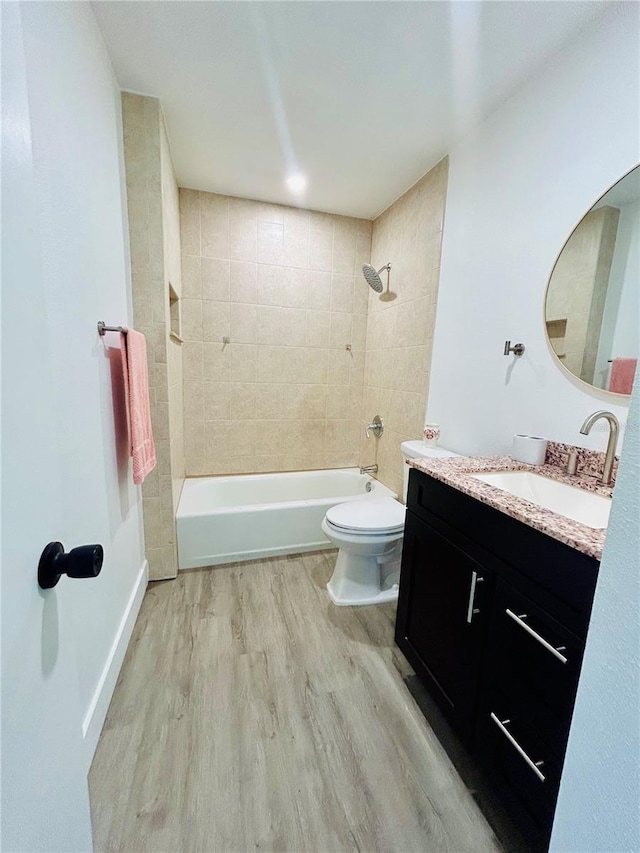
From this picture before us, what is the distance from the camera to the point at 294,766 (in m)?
1.09

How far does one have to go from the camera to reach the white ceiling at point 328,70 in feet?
3.83

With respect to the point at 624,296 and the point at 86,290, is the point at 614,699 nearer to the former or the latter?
the point at 624,296

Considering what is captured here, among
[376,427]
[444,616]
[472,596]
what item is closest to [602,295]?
[472,596]

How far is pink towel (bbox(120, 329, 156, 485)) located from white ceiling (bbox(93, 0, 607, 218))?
1110 mm

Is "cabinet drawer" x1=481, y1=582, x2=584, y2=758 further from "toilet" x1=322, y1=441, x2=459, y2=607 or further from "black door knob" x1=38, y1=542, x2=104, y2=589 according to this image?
"black door knob" x1=38, y1=542, x2=104, y2=589

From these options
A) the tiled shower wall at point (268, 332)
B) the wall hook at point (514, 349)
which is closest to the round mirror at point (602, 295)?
the wall hook at point (514, 349)

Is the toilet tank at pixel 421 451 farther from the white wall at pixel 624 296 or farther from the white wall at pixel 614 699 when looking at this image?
the white wall at pixel 614 699

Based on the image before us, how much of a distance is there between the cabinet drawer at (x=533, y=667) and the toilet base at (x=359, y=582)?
0.89m

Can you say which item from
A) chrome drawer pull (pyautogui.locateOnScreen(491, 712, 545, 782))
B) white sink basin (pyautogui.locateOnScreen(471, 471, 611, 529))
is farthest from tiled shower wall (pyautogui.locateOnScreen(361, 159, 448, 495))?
chrome drawer pull (pyautogui.locateOnScreen(491, 712, 545, 782))

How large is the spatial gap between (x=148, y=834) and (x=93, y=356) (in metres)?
1.39

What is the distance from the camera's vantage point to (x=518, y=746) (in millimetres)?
892

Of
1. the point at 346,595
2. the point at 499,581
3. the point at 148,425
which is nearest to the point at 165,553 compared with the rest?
the point at 148,425

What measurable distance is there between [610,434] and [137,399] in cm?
170

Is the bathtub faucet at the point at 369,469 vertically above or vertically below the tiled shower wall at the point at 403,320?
below
